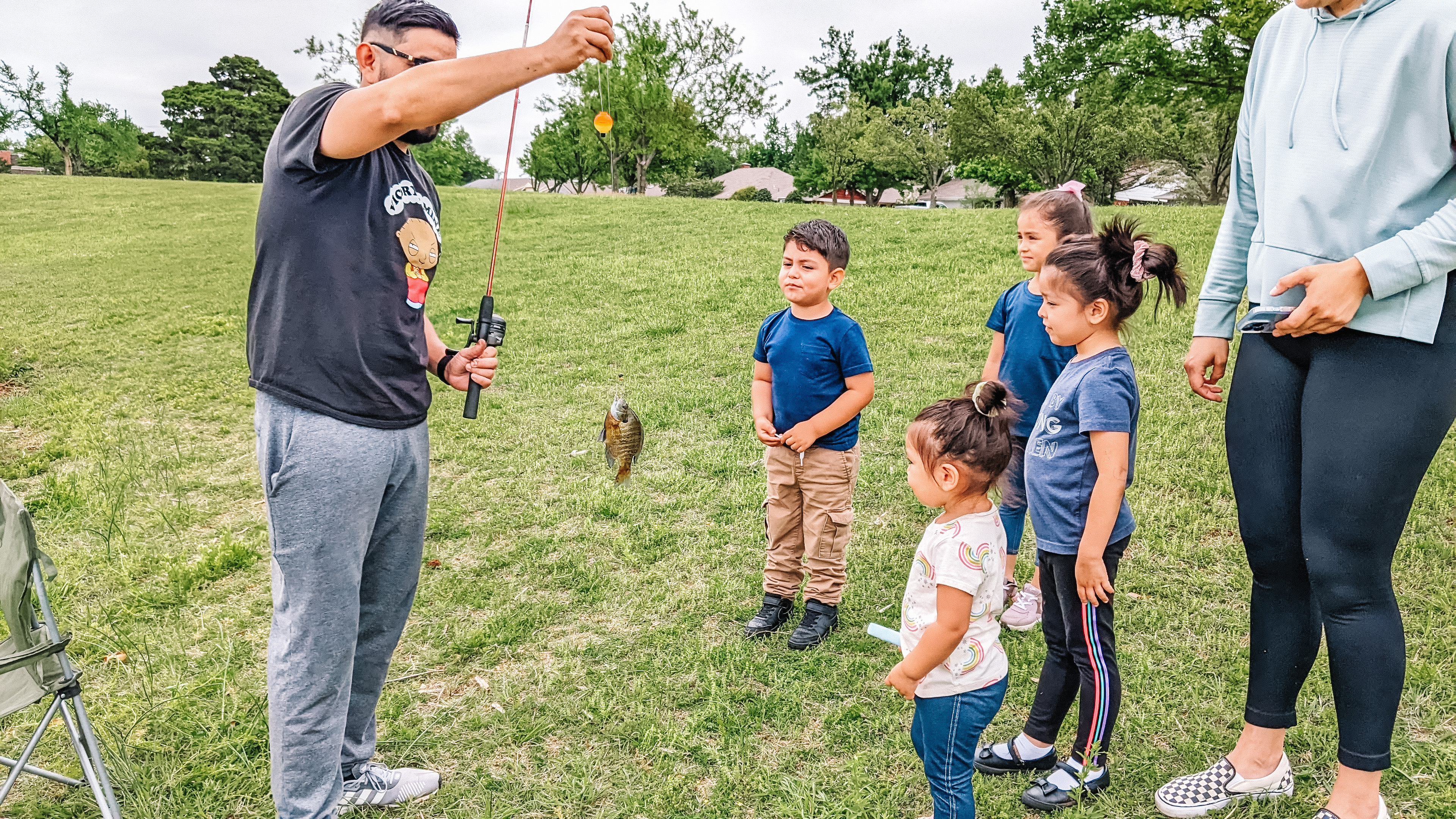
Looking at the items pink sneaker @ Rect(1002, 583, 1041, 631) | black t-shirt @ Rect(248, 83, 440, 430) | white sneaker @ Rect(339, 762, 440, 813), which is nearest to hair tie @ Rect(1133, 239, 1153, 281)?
pink sneaker @ Rect(1002, 583, 1041, 631)

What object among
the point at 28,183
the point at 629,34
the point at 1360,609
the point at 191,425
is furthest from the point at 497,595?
the point at 28,183

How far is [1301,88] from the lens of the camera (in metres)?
1.96

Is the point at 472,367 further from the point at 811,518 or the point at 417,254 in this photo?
the point at 811,518

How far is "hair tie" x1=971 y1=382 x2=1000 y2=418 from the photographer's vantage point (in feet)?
6.59

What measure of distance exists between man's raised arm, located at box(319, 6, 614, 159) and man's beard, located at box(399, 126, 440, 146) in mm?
149

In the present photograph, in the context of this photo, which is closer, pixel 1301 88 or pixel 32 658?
pixel 1301 88

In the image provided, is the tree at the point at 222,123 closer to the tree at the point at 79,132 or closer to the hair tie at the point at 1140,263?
the tree at the point at 79,132

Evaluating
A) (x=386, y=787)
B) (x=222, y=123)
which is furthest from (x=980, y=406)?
(x=222, y=123)

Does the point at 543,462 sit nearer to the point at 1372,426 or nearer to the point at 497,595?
the point at 497,595

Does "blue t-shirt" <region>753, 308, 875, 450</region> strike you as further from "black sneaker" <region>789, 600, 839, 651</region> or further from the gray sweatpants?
the gray sweatpants

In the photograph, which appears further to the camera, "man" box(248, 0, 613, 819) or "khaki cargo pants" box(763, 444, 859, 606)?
"khaki cargo pants" box(763, 444, 859, 606)

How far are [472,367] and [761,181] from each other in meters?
61.2

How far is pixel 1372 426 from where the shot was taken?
1.85 m

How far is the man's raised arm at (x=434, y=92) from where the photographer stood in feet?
5.56
